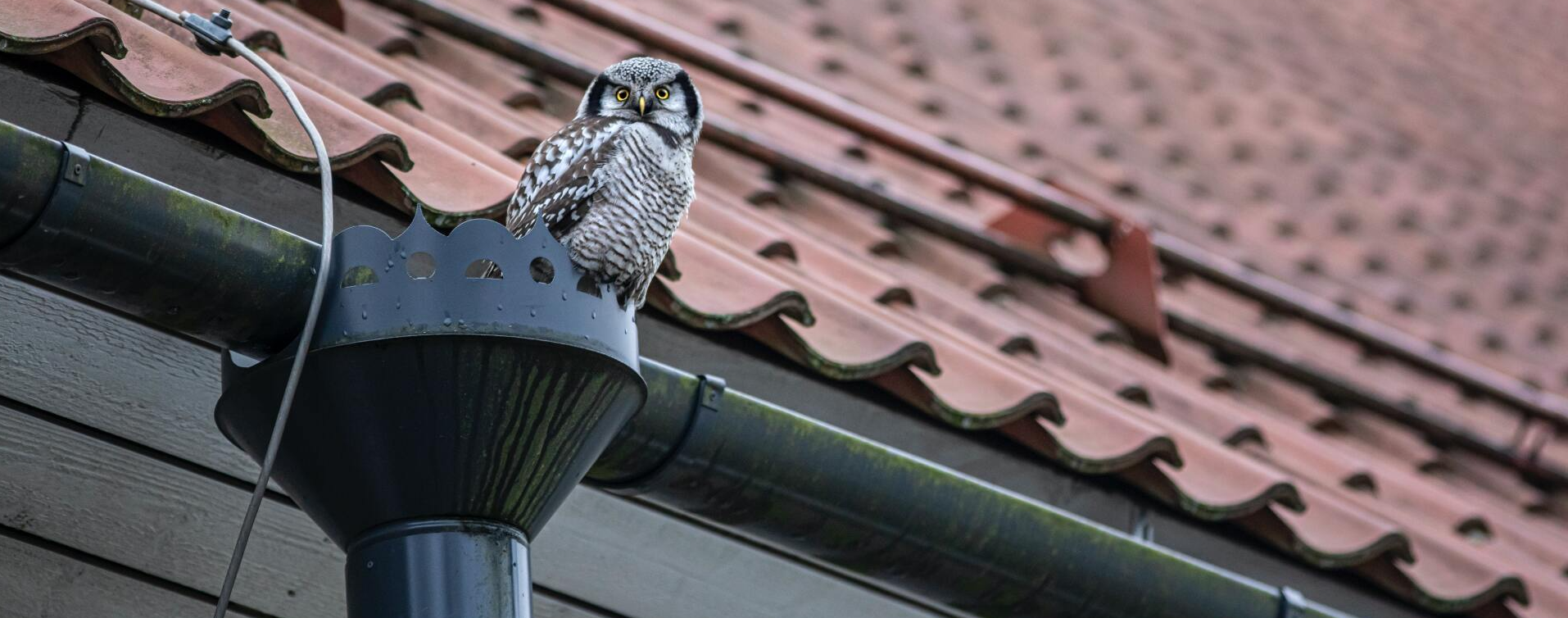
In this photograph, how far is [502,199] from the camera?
2.37 metres

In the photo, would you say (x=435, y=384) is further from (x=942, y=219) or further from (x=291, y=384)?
(x=942, y=219)

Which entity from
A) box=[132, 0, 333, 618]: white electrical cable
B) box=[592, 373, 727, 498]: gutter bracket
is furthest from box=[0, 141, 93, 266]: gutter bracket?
box=[592, 373, 727, 498]: gutter bracket

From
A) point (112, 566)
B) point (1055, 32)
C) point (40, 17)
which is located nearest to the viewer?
point (40, 17)

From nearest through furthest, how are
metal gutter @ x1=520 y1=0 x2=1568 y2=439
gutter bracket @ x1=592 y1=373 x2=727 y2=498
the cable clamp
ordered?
the cable clamp, gutter bracket @ x1=592 y1=373 x2=727 y2=498, metal gutter @ x1=520 y1=0 x2=1568 y2=439

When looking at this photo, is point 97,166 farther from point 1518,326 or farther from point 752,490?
point 1518,326

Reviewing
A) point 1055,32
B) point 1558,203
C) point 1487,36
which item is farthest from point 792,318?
point 1487,36

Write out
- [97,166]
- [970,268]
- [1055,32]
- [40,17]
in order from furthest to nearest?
1. [1055,32]
2. [970,268]
3. [40,17]
4. [97,166]

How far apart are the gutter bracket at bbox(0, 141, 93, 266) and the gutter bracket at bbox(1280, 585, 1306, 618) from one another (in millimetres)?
1792

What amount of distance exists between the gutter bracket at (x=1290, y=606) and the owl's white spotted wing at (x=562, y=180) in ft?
4.02

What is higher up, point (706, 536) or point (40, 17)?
point (40, 17)

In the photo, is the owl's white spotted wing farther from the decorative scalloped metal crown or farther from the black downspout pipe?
the decorative scalloped metal crown

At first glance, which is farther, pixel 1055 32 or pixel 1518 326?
pixel 1055 32

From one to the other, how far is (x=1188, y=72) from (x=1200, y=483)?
348cm

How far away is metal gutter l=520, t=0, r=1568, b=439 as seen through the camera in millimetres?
3754
